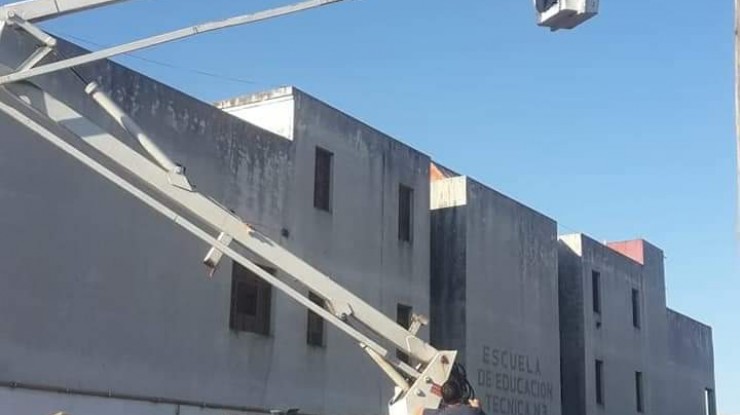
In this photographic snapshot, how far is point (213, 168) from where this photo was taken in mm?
Answer: 19766

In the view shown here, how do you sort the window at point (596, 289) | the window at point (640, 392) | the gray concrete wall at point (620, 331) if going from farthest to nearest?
1. the window at point (640, 392)
2. the window at point (596, 289)
3. the gray concrete wall at point (620, 331)

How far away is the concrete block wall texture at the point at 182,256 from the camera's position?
16188 mm

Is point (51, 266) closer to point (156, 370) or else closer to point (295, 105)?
point (156, 370)

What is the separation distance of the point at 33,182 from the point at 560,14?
10442mm

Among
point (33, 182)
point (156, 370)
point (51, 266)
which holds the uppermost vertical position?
point (33, 182)

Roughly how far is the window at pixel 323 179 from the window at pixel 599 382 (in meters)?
14.9

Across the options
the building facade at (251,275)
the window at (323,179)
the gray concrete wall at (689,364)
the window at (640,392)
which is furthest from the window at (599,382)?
the window at (323,179)

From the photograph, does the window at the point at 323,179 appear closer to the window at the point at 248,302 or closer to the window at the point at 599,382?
the window at the point at 248,302

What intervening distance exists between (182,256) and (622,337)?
21220mm

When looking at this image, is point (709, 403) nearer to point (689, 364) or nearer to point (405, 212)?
point (689, 364)

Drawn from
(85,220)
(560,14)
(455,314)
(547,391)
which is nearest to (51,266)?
(85,220)

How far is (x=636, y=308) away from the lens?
37875 millimetres

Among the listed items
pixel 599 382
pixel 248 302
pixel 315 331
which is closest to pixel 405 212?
pixel 315 331

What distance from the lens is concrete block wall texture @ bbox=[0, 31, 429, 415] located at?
16.2m
